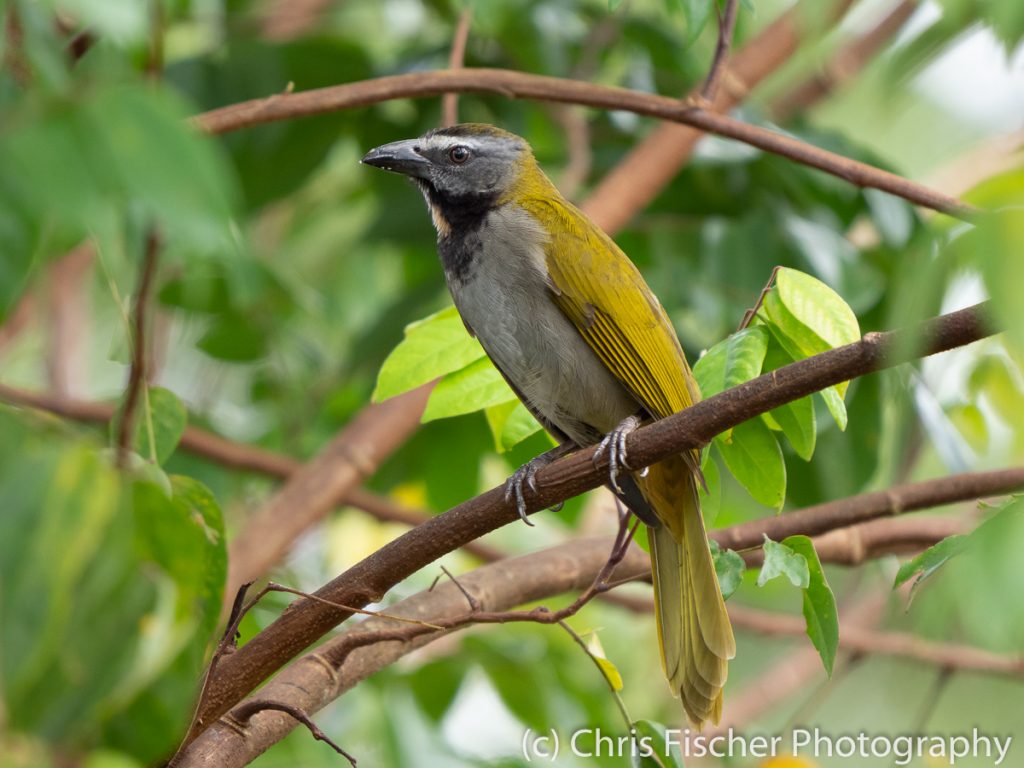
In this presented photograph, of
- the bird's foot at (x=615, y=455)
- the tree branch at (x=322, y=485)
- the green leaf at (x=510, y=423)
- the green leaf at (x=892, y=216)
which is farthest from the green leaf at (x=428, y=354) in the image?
the green leaf at (x=892, y=216)

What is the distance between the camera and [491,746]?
4457 millimetres

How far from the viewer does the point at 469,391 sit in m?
2.59

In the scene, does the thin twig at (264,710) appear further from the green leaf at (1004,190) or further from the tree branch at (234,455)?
the tree branch at (234,455)

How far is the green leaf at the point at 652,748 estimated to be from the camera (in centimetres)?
223

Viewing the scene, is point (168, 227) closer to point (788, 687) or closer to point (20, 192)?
point (20, 192)

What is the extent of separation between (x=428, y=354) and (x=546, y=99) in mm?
739

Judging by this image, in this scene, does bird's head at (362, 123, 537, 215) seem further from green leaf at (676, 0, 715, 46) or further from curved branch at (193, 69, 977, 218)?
green leaf at (676, 0, 715, 46)

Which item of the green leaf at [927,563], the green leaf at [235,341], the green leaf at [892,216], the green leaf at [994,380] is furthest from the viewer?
the green leaf at [235,341]

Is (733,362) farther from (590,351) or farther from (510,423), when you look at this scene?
(590,351)

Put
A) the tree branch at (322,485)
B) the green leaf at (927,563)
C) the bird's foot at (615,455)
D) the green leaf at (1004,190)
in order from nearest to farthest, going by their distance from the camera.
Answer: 1. the green leaf at (1004,190)
2. the green leaf at (927,563)
3. the bird's foot at (615,455)
4. the tree branch at (322,485)

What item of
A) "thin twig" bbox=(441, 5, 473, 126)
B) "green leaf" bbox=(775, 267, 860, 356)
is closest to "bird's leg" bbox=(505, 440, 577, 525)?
"green leaf" bbox=(775, 267, 860, 356)

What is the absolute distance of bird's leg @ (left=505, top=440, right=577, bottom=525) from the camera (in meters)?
2.14

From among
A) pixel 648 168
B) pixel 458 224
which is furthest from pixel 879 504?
pixel 648 168

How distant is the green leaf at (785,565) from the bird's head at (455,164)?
63.6 inches
